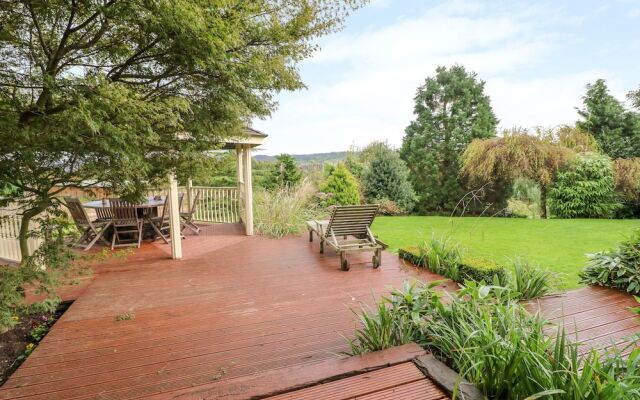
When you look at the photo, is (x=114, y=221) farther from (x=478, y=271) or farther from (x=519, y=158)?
(x=519, y=158)

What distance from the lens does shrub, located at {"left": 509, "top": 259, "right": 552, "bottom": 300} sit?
3.60m

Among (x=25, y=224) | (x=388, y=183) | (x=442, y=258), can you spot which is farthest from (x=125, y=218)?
(x=388, y=183)

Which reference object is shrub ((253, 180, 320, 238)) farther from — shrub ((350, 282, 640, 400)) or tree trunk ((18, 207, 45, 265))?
shrub ((350, 282, 640, 400))

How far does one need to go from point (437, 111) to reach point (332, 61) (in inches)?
194

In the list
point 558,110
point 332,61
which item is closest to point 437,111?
point 332,61

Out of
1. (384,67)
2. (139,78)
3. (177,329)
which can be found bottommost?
(177,329)

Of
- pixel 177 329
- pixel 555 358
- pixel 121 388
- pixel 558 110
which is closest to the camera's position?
pixel 555 358

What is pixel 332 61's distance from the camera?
465 inches

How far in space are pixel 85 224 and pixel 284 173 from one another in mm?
7872

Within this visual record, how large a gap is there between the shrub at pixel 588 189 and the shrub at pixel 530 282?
26.7 ft

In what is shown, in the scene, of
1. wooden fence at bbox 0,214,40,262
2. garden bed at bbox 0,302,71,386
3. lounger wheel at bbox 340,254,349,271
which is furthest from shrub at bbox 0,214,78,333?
wooden fence at bbox 0,214,40,262

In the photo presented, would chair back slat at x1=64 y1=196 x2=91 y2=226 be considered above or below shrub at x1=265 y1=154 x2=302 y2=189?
below

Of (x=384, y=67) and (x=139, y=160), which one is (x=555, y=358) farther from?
(x=384, y=67)

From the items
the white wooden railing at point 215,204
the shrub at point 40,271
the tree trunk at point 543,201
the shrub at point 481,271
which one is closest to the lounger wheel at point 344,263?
the shrub at point 481,271
